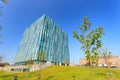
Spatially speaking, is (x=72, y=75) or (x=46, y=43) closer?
(x=72, y=75)

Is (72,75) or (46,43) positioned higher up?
(46,43)

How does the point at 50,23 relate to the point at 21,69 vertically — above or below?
above

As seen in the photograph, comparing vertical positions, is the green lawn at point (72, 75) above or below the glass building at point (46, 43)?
below

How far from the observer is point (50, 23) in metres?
122

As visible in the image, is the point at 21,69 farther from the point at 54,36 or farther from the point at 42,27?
the point at 54,36

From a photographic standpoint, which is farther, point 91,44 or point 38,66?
point 38,66

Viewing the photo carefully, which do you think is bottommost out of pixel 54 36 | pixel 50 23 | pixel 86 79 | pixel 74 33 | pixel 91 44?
pixel 86 79

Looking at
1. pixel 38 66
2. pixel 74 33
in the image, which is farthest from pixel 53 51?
pixel 74 33

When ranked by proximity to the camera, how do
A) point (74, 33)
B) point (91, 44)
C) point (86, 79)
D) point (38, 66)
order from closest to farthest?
point (91, 44)
point (74, 33)
point (86, 79)
point (38, 66)

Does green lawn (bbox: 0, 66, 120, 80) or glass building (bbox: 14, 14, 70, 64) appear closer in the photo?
green lawn (bbox: 0, 66, 120, 80)

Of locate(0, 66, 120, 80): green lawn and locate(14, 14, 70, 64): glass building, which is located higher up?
locate(14, 14, 70, 64): glass building

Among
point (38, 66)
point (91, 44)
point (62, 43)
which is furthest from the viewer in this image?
point (62, 43)

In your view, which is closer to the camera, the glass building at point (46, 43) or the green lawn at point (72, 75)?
the green lawn at point (72, 75)

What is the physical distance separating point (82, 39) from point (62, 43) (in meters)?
113
